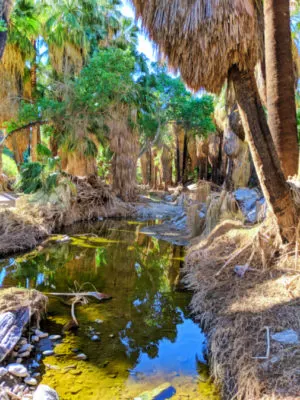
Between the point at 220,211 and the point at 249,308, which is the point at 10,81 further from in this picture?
the point at 249,308

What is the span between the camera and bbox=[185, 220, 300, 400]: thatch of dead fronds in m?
2.77

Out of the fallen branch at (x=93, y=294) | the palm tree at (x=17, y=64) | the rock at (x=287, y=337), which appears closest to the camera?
the rock at (x=287, y=337)

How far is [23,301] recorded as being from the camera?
13.9 ft

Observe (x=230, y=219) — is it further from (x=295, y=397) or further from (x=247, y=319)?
(x=295, y=397)

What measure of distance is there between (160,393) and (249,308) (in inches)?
61.0

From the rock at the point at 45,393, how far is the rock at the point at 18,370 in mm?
332

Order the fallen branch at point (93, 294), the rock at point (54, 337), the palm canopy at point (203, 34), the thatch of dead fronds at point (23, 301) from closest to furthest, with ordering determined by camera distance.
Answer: the rock at point (54, 337)
the thatch of dead fronds at point (23, 301)
the palm canopy at point (203, 34)
the fallen branch at point (93, 294)

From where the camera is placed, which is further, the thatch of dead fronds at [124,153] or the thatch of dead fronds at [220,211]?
the thatch of dead fronds at [124,153]

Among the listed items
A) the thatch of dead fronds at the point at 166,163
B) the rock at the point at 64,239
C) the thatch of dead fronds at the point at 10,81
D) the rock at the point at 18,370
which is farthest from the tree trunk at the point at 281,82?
the thatch of dead fronds at the point at 166,163

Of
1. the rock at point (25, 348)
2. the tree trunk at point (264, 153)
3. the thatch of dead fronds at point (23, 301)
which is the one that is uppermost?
the tree trunk at point (264, 153)

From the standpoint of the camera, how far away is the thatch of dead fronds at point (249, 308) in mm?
2773

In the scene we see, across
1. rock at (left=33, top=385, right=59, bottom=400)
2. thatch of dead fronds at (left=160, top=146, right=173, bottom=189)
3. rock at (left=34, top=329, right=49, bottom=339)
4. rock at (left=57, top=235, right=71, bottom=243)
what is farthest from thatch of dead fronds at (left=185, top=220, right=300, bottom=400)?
thatch of dead fronds at (left=160, top=146, right=173, bottom=189)

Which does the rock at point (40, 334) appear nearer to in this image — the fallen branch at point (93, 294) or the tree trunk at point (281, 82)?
the fallen branch at point (93, 294)

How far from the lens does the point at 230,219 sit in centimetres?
782
